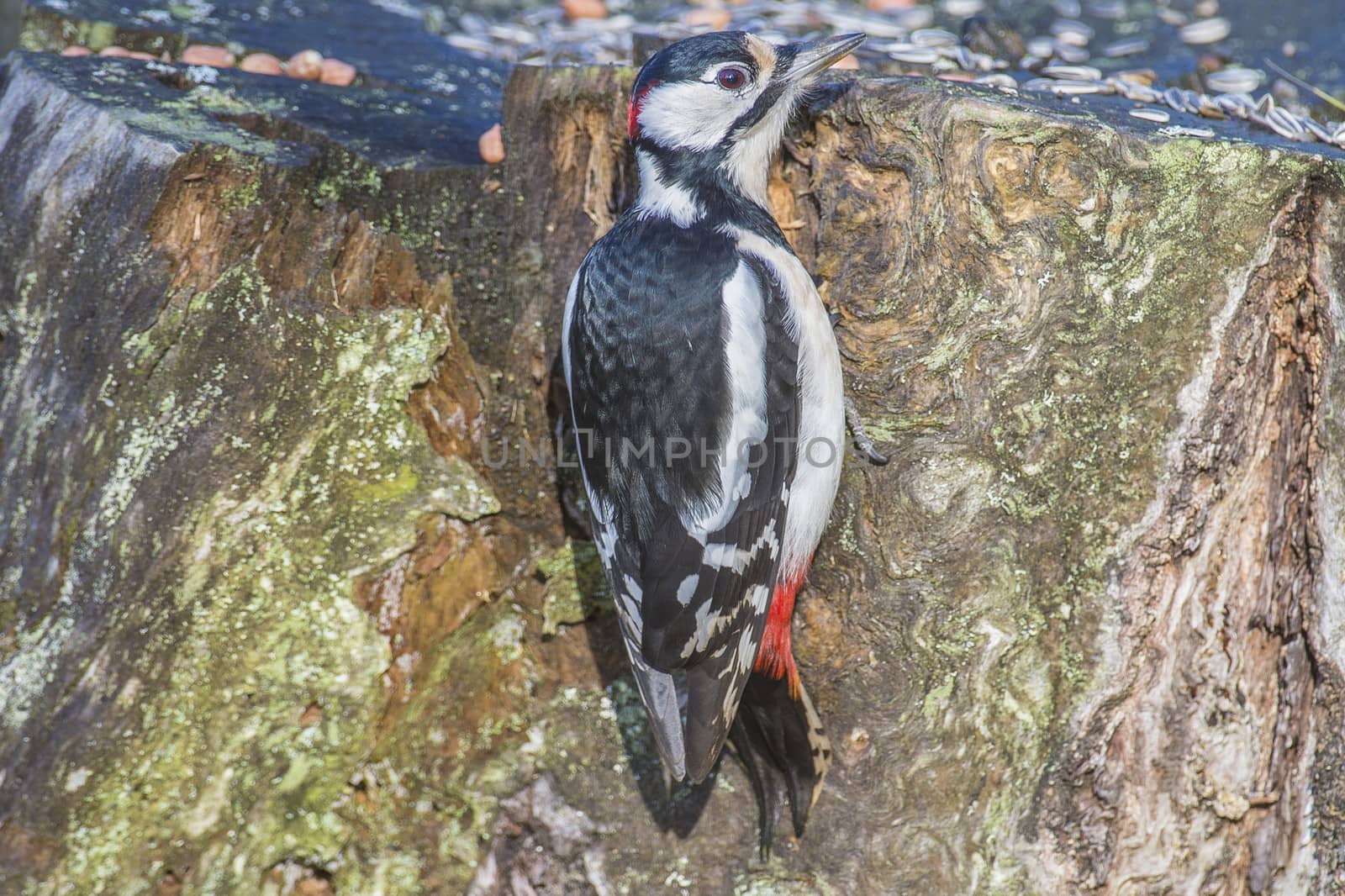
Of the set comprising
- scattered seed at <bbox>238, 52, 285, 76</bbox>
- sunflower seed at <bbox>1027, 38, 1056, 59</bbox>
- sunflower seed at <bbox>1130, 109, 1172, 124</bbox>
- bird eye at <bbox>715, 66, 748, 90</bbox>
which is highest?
bird eye at <bbox>715, 66, 748, 90</bbox>

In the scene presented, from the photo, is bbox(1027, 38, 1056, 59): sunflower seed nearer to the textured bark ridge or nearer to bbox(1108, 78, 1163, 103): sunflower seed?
bbox(1108, 78, 1163, 103): sunflower seed

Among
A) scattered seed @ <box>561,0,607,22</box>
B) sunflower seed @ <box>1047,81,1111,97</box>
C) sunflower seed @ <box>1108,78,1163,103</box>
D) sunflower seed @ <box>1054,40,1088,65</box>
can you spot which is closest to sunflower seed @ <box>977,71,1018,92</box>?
sunflower seed @ <box>1047,81,1111,97</box>

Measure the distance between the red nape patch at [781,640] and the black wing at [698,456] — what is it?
0.07m

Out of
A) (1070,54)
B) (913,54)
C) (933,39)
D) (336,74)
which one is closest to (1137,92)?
(913,54)

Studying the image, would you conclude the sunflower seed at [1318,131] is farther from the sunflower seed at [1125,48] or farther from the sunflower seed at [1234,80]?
the sunflower seed at [1125,48]

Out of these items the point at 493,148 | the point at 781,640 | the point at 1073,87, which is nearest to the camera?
the point at 781,640

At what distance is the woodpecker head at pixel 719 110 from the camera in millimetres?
2264

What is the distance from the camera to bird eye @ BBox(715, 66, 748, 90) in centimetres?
231

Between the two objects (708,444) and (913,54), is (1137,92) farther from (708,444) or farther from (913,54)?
(708,444)

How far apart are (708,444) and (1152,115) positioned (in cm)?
111

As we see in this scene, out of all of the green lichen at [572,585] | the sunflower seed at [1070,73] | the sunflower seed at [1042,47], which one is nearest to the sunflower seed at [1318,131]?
the sunflower seed at [1070,73]

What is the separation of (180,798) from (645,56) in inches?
75.2

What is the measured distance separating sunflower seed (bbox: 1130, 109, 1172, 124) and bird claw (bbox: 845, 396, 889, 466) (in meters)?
0.81

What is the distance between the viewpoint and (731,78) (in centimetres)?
233
